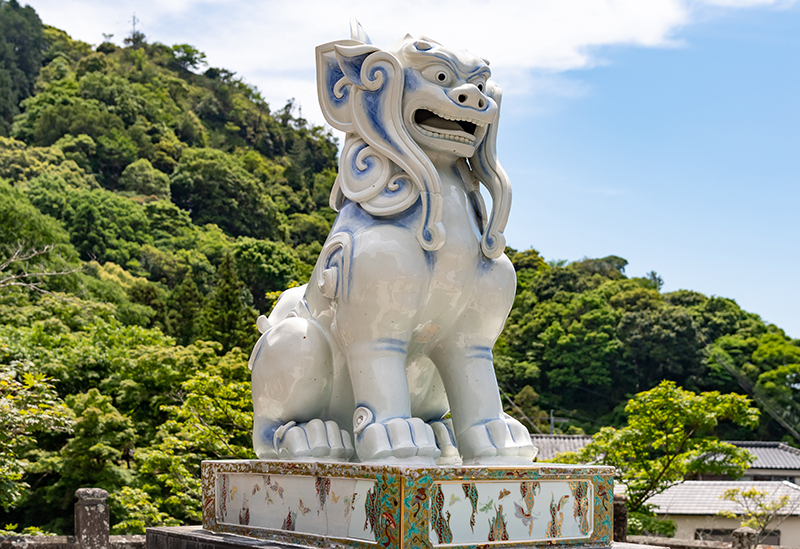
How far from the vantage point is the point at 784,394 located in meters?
34.0

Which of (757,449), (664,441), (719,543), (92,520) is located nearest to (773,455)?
(757,449)

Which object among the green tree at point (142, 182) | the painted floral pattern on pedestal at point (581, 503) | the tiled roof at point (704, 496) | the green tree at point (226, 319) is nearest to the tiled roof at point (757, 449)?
the tiled roof at point (704, 496)

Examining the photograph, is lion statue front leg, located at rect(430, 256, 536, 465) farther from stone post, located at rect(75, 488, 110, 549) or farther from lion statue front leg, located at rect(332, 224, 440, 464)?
stone post, located at rect(75, 488, 110, 549)

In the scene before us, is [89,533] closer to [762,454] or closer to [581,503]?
[581,503]

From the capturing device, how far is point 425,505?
2656 millimetres

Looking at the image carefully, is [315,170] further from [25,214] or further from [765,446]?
[765,446]

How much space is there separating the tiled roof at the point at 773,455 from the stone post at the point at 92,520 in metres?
20.3

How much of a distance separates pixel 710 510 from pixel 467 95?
16.9 m

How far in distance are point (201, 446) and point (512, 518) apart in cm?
857

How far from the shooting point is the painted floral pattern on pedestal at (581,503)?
312cm

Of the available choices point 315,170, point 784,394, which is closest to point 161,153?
point 315,170

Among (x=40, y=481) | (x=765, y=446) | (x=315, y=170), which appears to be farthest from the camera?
(x=315, y=170)

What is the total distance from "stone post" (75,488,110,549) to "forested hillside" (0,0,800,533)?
781mm

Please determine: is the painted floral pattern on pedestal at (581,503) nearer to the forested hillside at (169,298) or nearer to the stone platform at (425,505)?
the stone platform at (425,505)
